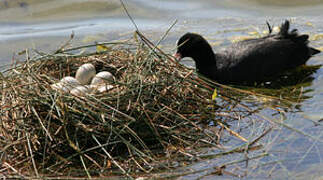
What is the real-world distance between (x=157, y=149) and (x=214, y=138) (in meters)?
0.45

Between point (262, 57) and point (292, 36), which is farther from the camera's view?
point (292, 36)

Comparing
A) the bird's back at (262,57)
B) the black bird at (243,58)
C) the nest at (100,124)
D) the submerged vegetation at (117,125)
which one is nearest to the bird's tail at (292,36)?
the bird's back at (262,57)

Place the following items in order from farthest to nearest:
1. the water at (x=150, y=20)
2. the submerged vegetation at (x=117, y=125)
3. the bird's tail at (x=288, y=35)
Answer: the water at (x=150, y=20) → the bird's tail at (x=288, y=35) → the submerged vegetation at (x=117, y=125)

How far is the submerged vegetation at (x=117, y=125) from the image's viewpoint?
3729 millimetres

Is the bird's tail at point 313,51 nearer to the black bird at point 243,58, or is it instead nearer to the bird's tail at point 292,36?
the bird's tail at point 292,36

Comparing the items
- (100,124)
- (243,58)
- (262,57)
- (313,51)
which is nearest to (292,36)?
(313,51)

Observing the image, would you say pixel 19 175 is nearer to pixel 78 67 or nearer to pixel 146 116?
pixel 146 116

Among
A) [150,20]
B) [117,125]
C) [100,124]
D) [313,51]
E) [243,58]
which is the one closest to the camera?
[100,124]

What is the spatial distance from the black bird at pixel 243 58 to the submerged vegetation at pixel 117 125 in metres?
1.39

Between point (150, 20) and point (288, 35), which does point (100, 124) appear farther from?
point (150, 20)

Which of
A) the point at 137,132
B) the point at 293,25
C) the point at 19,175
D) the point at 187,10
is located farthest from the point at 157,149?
the point at 187,10

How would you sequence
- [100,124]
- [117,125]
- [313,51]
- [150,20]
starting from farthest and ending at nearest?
[150,20]
[313,51]
[117,125]
[100,124]

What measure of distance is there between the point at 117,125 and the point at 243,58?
97.5 inches

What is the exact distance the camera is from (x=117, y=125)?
13.0ft
